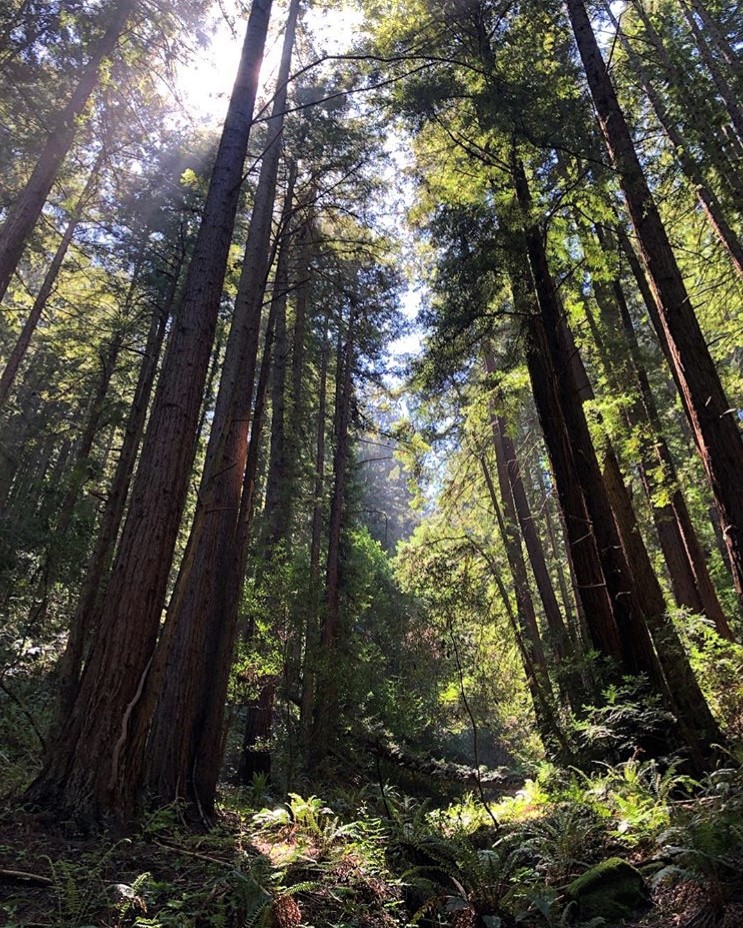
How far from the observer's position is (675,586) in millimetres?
11570

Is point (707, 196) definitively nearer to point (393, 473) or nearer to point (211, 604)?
point (393, 473)

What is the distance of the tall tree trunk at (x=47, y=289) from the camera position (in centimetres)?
1219

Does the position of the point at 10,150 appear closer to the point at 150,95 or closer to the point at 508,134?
the point at 150,95

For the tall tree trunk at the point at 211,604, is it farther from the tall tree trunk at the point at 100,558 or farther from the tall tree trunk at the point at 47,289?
the tall tree trunk at the point at 47,289

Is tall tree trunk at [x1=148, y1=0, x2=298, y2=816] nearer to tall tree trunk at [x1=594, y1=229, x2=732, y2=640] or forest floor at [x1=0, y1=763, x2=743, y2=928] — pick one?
forest floor at [x1=0, y1=763, x2=743, y2=928]

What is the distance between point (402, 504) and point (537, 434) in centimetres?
2722

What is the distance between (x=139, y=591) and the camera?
14.0 feet

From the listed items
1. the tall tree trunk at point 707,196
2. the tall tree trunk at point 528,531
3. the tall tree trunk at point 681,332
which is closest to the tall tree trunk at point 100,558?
the tall tree trunk at point 681,332

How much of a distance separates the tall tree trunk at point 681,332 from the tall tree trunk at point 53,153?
8.03m

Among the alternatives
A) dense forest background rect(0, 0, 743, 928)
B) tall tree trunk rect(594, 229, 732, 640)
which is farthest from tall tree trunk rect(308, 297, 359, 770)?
tall tree trunk rect(594, 229, 732, 640)

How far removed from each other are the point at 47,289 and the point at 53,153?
4.09 meters

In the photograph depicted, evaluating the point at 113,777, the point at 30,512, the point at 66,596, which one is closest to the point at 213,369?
the point at 30,512

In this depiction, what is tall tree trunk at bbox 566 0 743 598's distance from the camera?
17.2 ft

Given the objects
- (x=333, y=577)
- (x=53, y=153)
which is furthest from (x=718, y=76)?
(x=333, y=577)
